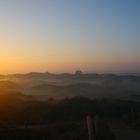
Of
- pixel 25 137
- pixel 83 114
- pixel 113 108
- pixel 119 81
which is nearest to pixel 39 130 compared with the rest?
pixel 25 137

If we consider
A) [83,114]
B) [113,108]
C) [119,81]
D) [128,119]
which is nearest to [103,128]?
[128,119]

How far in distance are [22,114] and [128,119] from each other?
41.6 ft

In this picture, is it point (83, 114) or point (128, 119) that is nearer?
point (128, 119)

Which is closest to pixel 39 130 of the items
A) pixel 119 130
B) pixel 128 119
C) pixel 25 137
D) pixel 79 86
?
pixel 25 137

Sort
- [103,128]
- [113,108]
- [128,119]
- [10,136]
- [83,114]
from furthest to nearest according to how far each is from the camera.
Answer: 1. [113,108]
2. [83,114]
3. [128,119]
4. [10,136]
5. [103,128]

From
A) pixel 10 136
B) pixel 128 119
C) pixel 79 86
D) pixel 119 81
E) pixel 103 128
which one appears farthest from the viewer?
pixel 119 81

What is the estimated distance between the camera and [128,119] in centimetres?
3631

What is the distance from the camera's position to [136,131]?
95.1 feet

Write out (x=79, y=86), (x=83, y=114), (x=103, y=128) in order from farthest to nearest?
(x=79, y=86)
(x=83, y=114)
(x=103, y=128)

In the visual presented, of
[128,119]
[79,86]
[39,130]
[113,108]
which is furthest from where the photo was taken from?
[79,86]

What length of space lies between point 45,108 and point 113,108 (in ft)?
26.0

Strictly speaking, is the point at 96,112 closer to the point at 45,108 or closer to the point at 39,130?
the point at 45,108

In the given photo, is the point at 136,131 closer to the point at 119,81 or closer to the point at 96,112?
the point at 96,112

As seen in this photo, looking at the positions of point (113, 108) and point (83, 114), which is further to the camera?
point (113, 108)
